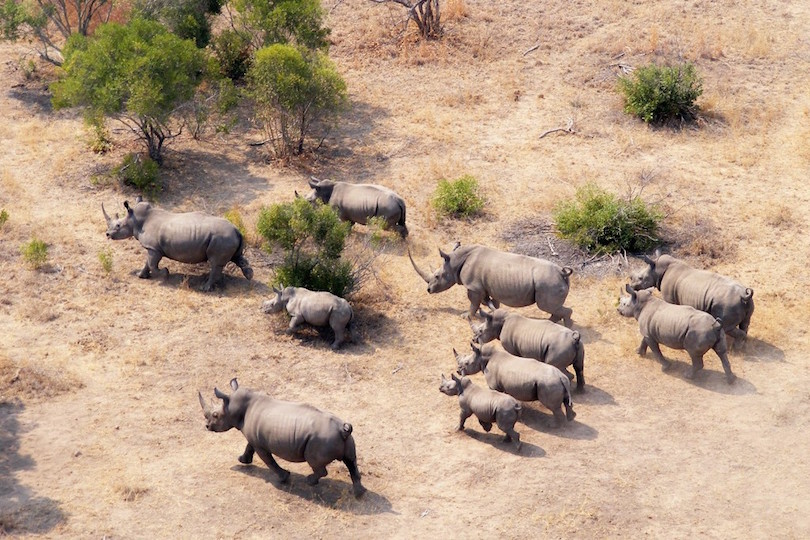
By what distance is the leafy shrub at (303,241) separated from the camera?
18.3 metres

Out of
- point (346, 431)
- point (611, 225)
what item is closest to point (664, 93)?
point (611, 225)

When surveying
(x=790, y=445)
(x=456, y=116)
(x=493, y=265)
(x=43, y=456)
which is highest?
(x=456, y=116)

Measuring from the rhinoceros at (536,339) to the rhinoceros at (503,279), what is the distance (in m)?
1.21

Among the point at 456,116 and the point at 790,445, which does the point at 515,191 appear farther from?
the point at 790,445

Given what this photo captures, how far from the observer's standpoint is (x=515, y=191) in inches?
893

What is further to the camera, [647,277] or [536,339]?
[647,277]

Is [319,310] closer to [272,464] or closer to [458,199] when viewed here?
Result: [272,464]

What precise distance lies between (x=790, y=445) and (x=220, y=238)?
9.99 metres

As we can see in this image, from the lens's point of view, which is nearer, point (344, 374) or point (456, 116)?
point (344, 374)

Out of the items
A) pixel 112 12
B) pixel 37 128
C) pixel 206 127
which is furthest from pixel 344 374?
pixel 112 12

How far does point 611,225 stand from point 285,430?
29.4 feet

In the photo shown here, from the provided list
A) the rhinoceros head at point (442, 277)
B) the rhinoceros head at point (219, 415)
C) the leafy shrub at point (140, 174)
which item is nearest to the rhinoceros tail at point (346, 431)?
the rhinoceros head at point (219, 415)

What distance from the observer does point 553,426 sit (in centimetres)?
1540

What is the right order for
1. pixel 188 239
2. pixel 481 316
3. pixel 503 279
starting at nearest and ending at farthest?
pixel 481 316 < pixel 503 279 < pixel 188 239
